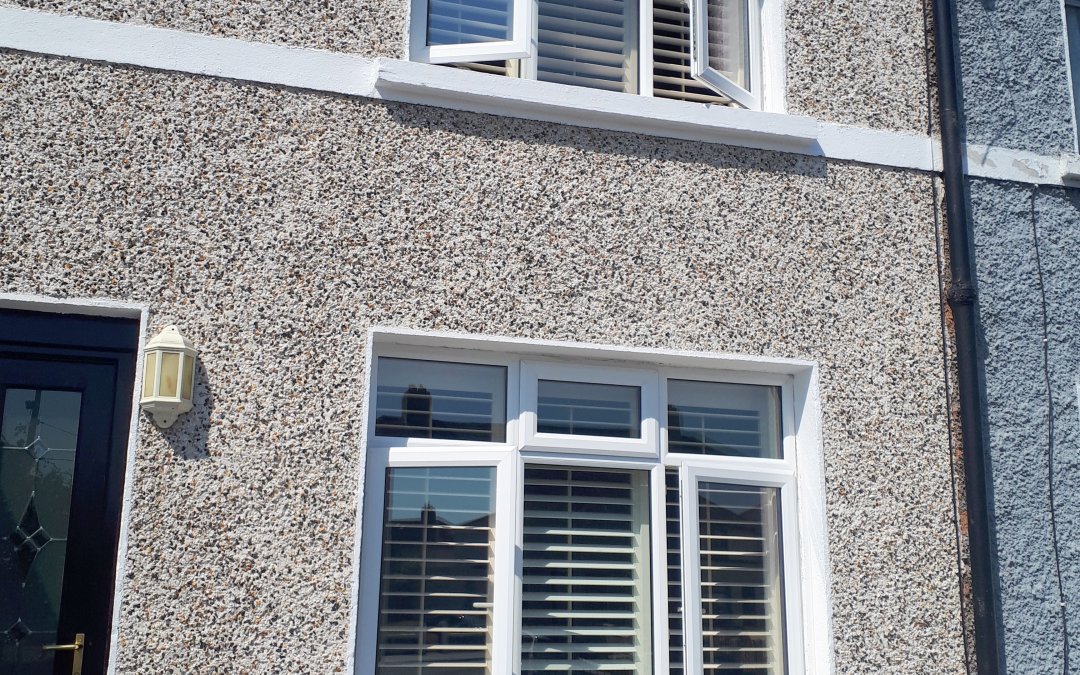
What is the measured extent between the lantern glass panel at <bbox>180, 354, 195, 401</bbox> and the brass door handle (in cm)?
97

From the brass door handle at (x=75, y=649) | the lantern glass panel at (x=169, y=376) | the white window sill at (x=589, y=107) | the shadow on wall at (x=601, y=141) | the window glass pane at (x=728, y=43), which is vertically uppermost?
the window glass pane at (x=728, y=43)

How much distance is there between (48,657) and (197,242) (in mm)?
1659

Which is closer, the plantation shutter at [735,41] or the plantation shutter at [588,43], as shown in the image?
the plantation shutter at [588,43]

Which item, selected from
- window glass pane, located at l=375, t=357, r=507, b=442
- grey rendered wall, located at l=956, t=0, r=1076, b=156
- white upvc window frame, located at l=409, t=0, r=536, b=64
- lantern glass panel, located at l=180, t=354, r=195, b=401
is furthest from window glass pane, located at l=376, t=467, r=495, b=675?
grey rendered wall, located at l=956, t=0, r=1076, b=156

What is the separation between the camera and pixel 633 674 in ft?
14.8

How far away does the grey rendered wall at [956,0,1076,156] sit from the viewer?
5484 mm

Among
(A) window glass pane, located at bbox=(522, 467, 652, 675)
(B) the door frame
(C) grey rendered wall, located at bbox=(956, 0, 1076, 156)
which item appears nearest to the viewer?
(B) the door frame

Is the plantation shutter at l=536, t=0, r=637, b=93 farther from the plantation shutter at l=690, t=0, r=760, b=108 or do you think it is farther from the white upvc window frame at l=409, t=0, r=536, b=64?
the plantation shutter at l=690, t=0, r=760, b=108

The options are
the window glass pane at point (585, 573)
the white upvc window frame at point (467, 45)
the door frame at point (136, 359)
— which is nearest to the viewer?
the door frame at point (136, 359)

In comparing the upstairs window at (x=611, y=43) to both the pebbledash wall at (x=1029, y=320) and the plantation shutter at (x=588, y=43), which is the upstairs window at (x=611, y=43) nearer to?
the plantation shutter at (x=588, y=43)

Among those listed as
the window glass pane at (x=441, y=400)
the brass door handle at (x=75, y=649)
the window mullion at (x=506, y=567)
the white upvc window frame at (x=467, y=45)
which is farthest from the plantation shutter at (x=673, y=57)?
the brass door handle at (x=75, y=649)

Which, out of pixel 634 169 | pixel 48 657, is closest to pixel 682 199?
pixel 634 169

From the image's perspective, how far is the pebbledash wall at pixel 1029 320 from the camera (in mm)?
4938

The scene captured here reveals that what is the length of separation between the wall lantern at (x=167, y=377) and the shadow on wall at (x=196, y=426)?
0.04m
